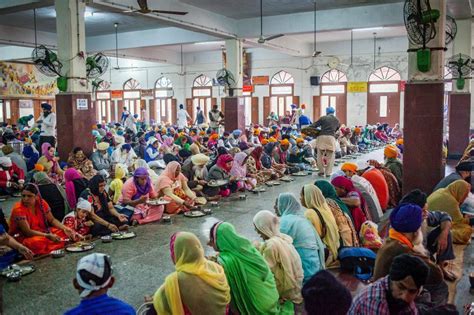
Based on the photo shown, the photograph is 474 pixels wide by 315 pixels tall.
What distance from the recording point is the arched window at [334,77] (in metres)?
21.2

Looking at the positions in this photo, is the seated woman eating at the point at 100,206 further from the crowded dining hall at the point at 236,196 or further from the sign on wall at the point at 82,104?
the sign on wall at the point at 82,104

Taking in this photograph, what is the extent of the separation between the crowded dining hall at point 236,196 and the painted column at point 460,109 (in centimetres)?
3

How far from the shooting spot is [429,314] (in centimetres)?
220

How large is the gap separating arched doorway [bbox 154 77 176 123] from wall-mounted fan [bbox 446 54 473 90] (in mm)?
15597

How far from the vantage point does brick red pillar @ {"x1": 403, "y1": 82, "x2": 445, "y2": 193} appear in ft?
22.0

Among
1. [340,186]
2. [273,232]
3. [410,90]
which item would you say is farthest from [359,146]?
[273,232]

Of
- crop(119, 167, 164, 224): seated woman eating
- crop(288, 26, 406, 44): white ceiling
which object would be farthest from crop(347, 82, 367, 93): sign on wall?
crop(119, 167, 164, 224): seated woman eating

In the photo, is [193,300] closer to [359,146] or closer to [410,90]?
[410,90]

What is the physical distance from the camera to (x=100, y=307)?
2.22m

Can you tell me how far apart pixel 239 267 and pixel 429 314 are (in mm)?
1192

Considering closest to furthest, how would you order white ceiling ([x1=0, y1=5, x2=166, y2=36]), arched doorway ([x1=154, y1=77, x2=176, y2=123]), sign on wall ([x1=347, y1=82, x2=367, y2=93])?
white ceiling ([x1=0, y1=5, x2=166, y2=36]) → sign on wall ([x1=347, y1=82, x2=367, y2=93]) → arched doorway ([x1=154, y1=77, x2=176, y2=123])

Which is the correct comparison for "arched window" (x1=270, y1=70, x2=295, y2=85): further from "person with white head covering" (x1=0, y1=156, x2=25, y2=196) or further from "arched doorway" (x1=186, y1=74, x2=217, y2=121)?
"person with white head covering" (x1=0, y1=156, x2=25, y2=196)

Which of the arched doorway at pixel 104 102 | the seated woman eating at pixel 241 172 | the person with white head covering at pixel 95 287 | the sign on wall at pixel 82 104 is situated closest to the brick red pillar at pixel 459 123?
the seated woman eating at pixel 241 172

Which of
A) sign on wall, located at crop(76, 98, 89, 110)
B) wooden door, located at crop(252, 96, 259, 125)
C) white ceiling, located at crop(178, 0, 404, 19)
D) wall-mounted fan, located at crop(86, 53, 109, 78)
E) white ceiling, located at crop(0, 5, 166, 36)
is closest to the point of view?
sign on wall, located at crop(76, 98, 89, 110)
